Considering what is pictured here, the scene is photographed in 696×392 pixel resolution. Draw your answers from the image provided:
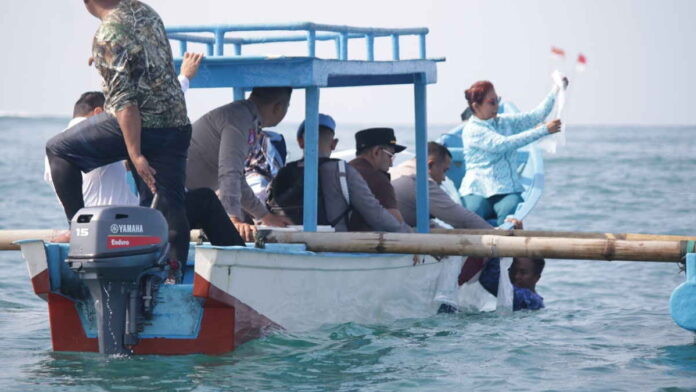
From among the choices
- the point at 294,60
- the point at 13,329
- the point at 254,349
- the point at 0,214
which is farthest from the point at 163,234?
the point at 0,214

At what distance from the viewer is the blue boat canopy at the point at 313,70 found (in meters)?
7.80

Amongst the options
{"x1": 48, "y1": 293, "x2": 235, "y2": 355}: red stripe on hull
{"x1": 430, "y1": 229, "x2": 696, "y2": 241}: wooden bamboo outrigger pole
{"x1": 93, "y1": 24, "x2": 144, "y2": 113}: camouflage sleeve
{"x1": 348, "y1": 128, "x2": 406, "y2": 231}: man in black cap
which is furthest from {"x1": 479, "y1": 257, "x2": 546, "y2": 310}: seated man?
{"x1": 93, "y1": 24, "x2": 144, "y2": 113}: camouflage sleeve

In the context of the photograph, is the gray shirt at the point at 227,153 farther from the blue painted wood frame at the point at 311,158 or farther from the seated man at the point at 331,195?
the blue painted wood frame at the point at 311,158

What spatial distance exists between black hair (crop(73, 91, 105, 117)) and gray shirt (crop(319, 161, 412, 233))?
1.57m

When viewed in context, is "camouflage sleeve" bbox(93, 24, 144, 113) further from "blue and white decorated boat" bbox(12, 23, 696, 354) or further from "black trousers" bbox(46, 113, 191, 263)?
"blue and white decorated boat" bbox(12, 23, 696, 354)

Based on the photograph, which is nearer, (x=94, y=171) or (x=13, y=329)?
(x=94, y=171)

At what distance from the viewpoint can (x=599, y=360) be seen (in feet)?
26.3

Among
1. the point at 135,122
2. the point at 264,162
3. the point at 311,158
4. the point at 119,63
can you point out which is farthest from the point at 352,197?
the point at 119,63

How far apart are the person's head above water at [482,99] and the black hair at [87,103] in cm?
434

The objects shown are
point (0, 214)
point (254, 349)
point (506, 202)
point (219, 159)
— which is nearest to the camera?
point (254, 349)

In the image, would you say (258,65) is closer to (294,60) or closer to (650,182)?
(294,60)

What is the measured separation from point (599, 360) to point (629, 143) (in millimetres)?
50165

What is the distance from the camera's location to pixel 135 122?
691 centimetres

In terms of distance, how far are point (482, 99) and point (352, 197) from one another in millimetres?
3451
